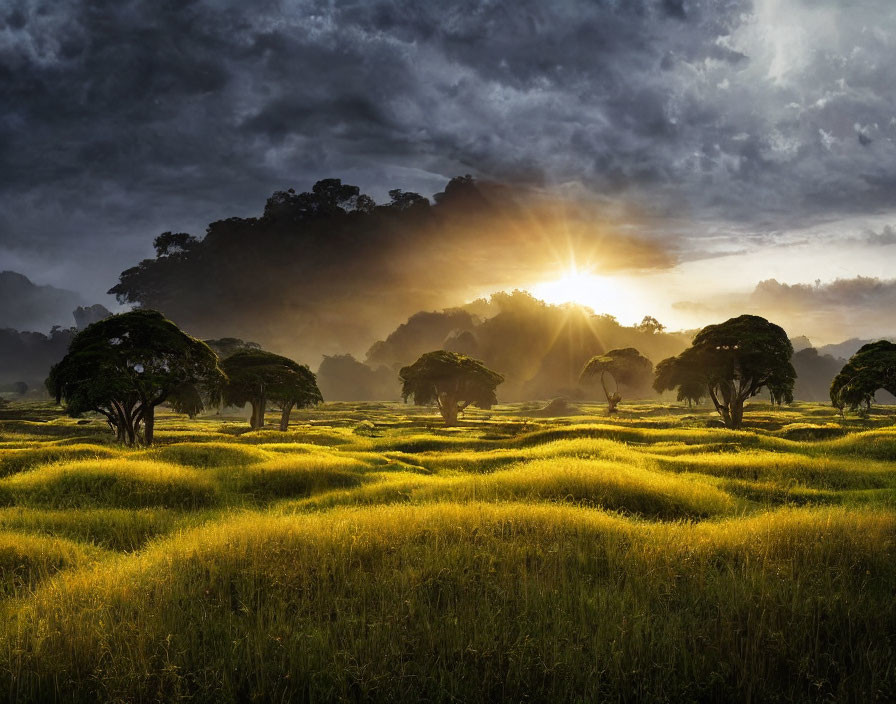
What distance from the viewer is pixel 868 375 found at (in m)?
34.0

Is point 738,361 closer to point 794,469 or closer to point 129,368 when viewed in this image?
point 794,469

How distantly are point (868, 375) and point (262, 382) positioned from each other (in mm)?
48303

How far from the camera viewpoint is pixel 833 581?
22.1 feet

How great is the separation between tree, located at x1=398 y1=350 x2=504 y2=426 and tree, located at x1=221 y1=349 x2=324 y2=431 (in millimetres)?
14908

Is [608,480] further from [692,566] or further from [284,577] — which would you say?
[284,577]

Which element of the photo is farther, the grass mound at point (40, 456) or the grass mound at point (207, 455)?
the grass mound at point (207, 455)

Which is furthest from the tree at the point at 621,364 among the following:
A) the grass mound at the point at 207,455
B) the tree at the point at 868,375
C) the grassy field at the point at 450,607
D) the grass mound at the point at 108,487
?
the grass mound at the point at 108,487

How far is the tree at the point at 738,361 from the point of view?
1682 inches

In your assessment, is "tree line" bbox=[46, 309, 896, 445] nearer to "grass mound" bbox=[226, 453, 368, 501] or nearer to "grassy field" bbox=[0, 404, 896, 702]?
"grass mound" bbox=[226, 453, 368, 501]

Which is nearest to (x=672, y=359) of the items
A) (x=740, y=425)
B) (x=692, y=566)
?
(x=740, y=425)

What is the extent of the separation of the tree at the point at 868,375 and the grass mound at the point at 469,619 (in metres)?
32.9

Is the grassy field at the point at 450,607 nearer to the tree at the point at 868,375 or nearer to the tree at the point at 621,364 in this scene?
the tree at the point at 868,375

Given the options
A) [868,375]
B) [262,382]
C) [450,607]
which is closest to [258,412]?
[262,382]

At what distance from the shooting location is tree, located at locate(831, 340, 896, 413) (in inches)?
1330
